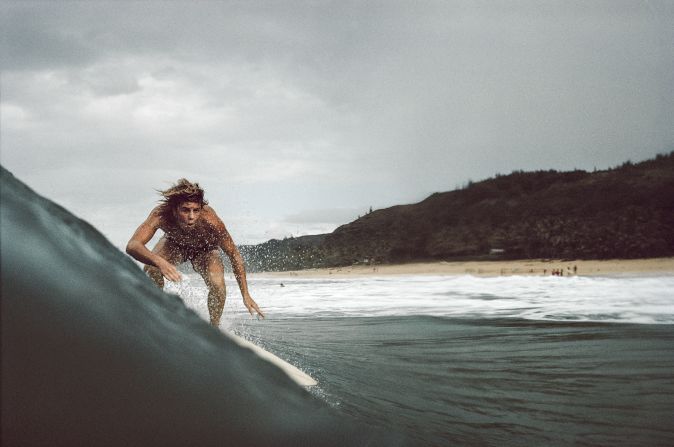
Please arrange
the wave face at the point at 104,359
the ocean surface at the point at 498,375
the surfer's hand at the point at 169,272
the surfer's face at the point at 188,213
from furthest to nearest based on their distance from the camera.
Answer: the surfer's face at the point at 188,213 → the surfer's hand at the point at 169,272 → the ocean surface at the point at 498,375 → the wave face at the point at 104,359

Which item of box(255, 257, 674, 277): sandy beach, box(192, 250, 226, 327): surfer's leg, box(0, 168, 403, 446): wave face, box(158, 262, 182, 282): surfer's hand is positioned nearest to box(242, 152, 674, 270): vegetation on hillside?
box(255, 257, 674, 277): sandy beach

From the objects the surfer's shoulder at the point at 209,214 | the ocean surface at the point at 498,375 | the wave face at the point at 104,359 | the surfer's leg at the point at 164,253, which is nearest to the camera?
the wave face at the point at 104,359

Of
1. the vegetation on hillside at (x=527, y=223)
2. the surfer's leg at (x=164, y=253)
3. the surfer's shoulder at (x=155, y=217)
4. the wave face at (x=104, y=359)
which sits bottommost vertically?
the wave face at (x=104, y=359)

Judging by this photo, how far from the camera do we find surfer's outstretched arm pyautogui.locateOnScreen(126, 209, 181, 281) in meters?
3.67

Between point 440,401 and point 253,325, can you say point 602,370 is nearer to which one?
point 440,401

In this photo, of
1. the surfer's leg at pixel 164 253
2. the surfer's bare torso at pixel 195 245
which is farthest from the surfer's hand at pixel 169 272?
the surfer's leg at pixel 164 253

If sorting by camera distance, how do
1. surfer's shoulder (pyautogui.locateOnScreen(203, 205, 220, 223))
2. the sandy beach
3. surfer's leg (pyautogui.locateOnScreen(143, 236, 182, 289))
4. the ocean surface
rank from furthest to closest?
the sandy beach < surfer's leg (pyautogui.locateOnScreen(143, 236, 182, 289)) < surfer's shoulder (pyautogui.locateOnScreen(203, 205, 220, 223)) < the ocean surface

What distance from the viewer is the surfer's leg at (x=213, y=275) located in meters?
5.65

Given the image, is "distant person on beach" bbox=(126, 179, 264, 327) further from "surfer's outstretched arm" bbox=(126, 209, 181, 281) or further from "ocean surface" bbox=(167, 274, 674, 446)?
"ocean surface" bbox=(167, 274, 674, 446)

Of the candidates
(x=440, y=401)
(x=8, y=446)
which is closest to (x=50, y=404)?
(x=8, y=446)

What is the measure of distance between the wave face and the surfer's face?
11.7ft

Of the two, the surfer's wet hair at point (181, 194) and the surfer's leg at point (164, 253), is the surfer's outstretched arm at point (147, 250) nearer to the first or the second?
the surfer's wet hair at point (181, 194)

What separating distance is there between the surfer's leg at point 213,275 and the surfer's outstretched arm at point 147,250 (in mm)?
911

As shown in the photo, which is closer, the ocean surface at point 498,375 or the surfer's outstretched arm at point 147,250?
the ocean surface at point 498,375
